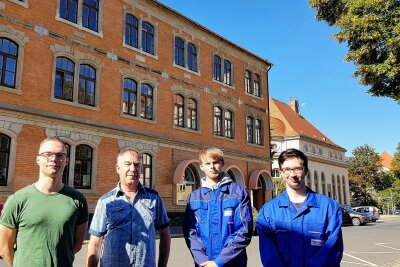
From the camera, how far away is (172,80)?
21.6 metres

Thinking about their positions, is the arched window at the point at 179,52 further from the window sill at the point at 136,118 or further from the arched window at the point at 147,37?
the window sill at the point at 136,118

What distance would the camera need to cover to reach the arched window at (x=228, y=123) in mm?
25156

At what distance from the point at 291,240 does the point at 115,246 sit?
1524 mm

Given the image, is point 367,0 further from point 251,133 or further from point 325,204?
point 251,133

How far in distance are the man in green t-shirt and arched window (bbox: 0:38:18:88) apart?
13066mm

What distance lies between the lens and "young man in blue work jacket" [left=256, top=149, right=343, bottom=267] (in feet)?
10.7

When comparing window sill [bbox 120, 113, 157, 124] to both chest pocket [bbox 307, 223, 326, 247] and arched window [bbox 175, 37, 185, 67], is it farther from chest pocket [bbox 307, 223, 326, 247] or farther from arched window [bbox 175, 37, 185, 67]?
chest pocket [bbox 307, 223, 326, 247]

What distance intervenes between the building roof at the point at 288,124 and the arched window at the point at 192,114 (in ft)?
90.6

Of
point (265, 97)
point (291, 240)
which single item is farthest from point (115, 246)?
point (265, 97)

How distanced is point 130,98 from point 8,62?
610 centimetres

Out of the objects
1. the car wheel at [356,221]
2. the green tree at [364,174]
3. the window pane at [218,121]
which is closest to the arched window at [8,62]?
the window pane at [218,121]

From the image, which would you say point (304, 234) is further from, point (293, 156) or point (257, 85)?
point (257, 85)

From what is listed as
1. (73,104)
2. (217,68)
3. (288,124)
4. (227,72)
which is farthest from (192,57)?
(288,124)

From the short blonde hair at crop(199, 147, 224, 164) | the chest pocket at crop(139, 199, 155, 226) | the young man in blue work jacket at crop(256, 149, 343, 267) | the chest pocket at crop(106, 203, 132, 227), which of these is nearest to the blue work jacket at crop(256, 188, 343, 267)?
the young man in blue work jacket at crop(256, 149, 343, 267)
